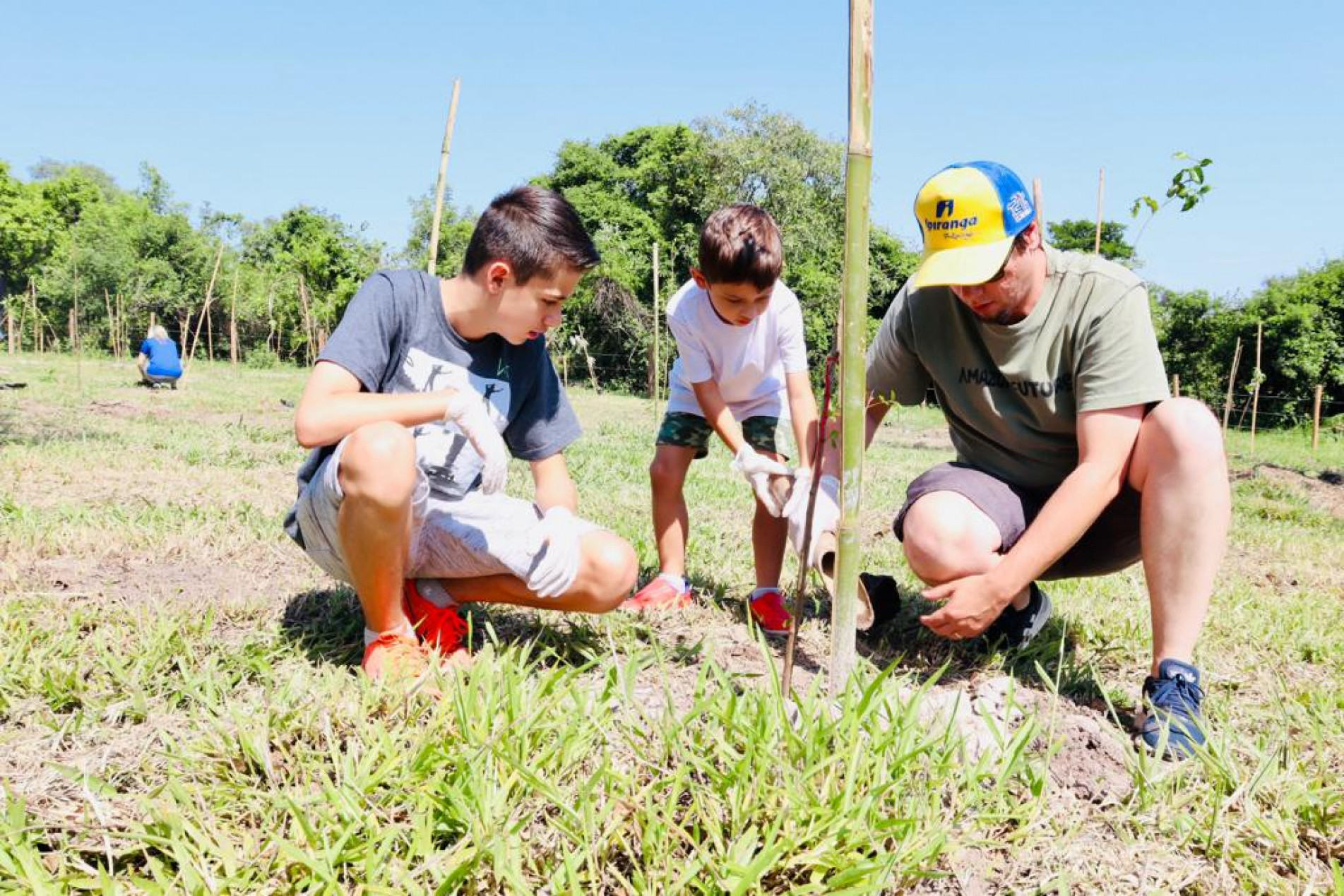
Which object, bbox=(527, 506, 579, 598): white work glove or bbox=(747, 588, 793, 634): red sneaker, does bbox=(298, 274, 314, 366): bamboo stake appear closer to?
bbox=(747, 588, 793, 634): red sneaker

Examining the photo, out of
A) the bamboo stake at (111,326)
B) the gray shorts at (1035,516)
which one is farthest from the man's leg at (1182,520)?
the bamboo stake at (111,326)

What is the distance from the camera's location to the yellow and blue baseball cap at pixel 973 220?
6.64 feet

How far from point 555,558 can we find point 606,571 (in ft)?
0.47

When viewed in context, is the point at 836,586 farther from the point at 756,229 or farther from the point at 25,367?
the point at 25,367

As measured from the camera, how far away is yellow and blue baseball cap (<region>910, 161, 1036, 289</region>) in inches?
79.7

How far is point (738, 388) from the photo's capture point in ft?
10.3

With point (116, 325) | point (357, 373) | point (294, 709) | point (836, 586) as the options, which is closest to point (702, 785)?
point (836, 586)

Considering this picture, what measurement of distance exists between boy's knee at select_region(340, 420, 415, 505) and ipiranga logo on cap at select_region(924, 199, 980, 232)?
48.4 inches

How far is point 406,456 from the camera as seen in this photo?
75.3 inches

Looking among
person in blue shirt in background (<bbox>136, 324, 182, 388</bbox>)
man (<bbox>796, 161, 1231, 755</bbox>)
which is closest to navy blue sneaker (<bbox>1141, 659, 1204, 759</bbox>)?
man (<bbox>796, 161, 1231, 755</bbox>)

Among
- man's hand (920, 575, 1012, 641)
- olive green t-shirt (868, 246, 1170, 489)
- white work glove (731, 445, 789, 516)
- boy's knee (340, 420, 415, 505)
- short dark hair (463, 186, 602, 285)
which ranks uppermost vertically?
short dark hair (463, 186, 602, 285)

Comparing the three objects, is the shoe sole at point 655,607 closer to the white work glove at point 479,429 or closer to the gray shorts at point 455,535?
the gray shorts at point 455,535

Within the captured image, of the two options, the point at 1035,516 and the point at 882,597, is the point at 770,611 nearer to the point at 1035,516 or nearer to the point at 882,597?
the point at 882,597

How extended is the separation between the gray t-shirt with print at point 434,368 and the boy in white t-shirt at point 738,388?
0.61 metres
